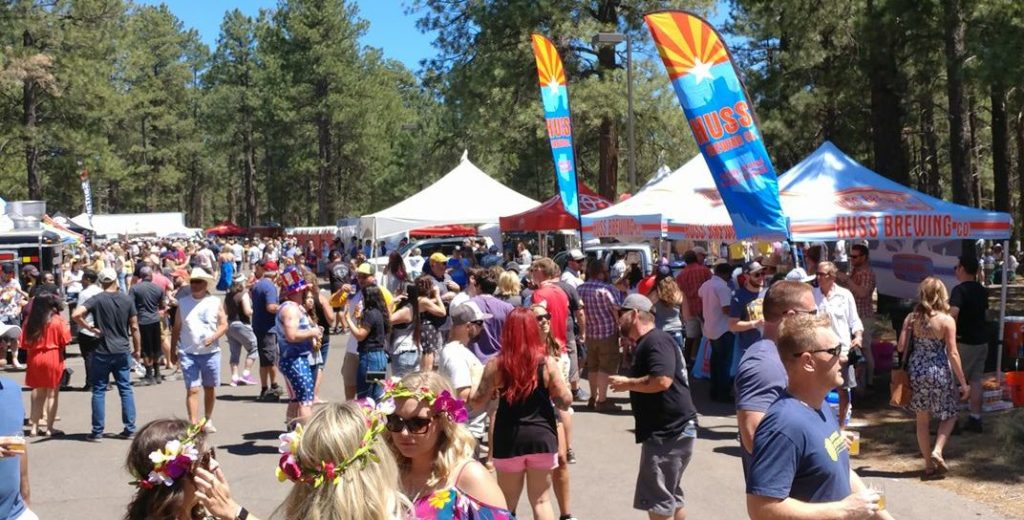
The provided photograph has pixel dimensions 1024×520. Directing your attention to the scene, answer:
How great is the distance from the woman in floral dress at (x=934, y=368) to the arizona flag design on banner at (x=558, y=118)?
835 centimetres

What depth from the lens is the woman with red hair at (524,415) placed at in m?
5.89

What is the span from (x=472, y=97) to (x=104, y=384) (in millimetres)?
19831

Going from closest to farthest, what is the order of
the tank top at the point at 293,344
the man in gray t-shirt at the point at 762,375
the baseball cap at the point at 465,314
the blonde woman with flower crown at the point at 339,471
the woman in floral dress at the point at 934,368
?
the blonde woman with flower crown at the point at 339,471, the man in gray t-shirt at the point at 762,375, the baseball cap at the point at 465,314, the woman in floral dress at the point at 934,368, the tank top at the point at 293,344

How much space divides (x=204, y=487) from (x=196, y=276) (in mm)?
7231

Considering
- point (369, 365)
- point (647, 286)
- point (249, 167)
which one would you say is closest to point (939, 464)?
point (369, 365)

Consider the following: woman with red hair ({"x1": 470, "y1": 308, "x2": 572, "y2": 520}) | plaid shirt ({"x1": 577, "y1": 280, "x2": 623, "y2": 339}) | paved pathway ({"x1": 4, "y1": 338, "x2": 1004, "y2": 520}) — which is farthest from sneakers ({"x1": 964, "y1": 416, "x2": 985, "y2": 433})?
woman with red hair ({"x1": 470, "y1": 308, "x2": 572, "y2": 520})

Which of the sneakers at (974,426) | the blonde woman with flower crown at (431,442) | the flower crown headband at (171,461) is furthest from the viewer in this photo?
the sneakers at (974,426)

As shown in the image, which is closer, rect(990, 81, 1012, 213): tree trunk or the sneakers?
the sneakers

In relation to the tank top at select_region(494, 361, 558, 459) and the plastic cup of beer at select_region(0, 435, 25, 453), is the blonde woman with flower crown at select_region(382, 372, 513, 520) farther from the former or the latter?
the tank top at select_region(494, 361, 558, 459)

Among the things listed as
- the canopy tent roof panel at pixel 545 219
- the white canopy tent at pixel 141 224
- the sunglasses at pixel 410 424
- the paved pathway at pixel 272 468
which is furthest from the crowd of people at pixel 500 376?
the white canopy tent at pixel 141 224

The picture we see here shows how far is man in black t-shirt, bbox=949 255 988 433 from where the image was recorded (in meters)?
9.63

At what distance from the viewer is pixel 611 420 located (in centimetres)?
1123

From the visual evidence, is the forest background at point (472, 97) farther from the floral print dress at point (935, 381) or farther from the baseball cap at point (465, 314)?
the baseball cap at point (465, 314)

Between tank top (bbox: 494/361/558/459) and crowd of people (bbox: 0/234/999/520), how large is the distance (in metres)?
0.01
